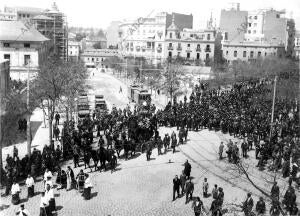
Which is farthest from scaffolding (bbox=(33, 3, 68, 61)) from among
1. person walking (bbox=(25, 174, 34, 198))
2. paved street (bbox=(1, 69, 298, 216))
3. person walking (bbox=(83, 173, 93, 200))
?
person walking (bbox=(83, 173, 93, 200))

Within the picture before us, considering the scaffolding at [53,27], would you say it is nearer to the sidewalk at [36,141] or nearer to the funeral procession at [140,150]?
the funeral procession at [140,150]

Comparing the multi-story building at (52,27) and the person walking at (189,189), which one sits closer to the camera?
the person walking at (189,189)

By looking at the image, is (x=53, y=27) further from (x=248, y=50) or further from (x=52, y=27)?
(x=248, y=50)

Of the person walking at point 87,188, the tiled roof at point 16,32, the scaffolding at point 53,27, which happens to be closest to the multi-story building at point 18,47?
the tiled roof at point 16,32

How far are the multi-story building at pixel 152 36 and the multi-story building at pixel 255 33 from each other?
14.3 m

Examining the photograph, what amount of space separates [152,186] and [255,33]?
3735 inches

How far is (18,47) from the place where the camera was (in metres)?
61.7

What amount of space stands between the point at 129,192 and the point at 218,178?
5.54 metres

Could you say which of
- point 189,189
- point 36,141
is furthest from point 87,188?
point 36,141

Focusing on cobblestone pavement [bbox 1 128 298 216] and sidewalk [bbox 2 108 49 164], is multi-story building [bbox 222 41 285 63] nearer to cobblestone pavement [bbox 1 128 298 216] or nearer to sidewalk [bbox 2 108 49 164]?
sidewalk [bbox 2 108 49 164]

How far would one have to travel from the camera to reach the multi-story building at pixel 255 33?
9750 centimetres

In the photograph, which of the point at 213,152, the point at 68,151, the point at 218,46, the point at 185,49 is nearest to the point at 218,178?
the point at 213,152

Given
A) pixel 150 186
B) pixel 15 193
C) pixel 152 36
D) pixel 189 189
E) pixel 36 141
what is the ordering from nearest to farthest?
pixel 15 193, pixel 189 189, pixel 150 186, pixel 36 141, pixel 152 36

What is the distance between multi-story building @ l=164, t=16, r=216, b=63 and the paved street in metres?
71.4
